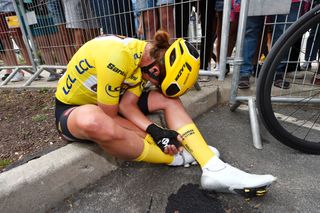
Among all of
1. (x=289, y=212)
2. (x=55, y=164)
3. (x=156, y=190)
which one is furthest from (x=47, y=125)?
(x=289, y=212)

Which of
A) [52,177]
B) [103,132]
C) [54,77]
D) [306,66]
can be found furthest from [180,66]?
[54,77]

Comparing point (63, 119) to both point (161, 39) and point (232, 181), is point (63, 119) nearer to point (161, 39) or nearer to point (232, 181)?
point (161, 39)

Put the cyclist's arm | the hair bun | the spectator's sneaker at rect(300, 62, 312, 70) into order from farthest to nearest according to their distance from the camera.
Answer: the spectator's sneaker at rect(300, 62, 312, 70) → the cyclist's arm → the hair bun

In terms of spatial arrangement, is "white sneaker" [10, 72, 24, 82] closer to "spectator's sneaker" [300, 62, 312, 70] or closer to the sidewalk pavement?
the sidewalk pavement

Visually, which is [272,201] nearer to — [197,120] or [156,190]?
[156,190]

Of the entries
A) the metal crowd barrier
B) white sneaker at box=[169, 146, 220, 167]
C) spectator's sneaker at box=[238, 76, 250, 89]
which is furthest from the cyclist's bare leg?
spectator's sneaker at box=[238, 76, 250, 89]

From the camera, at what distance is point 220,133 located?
1.81 meters

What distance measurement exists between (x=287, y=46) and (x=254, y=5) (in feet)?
1.33

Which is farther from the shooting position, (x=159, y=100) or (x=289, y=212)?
(x=159, y=100)

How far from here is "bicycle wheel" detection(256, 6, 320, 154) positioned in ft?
4.24

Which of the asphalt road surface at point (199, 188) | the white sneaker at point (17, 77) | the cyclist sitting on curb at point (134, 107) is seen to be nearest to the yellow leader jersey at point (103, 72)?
the cyclist sitting on curb at point (134, 107)

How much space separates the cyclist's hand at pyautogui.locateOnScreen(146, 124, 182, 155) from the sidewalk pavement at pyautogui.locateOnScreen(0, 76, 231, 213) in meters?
0.31

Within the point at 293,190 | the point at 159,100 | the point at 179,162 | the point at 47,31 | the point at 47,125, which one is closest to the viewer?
the point at 293,190

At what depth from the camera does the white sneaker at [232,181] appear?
114 centimetres
